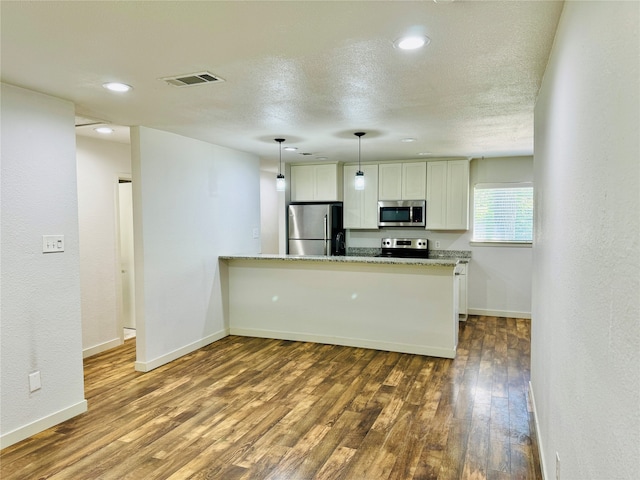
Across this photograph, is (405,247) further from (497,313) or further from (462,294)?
(497,313)

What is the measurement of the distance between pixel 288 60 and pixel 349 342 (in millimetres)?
3304

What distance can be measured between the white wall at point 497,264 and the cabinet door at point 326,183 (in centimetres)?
161

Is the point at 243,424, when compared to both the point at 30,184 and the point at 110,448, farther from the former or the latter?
the point at 30,184

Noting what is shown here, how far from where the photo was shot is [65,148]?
3020 millimetres


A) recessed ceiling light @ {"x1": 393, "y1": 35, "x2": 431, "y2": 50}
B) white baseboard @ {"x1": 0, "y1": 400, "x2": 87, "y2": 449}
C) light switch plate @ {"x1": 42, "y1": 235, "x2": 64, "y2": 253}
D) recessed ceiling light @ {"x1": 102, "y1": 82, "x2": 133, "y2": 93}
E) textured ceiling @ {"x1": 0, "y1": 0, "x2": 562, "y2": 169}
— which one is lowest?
white baseboard @ {"x1": 0, "y1": 400, "x2": 87, "y2": 449}

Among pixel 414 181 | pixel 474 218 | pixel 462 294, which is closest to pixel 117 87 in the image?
pixel 414 181

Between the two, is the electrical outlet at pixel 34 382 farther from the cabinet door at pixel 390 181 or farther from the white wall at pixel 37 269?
the cabinet door at pixel 390 181

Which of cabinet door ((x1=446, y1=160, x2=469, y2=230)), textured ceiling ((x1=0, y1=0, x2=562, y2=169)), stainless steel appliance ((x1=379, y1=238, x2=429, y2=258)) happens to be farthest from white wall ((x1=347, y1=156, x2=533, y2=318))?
textured ceiling ((x1=0, y1=0, x2=562, y2=169))

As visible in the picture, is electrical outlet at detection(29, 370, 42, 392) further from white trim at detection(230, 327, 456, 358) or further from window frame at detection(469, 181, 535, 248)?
window frame at detection(469, 181, 535, 248)

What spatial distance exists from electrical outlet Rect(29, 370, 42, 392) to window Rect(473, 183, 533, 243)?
5553 millimetres

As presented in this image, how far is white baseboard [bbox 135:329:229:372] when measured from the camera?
399cm

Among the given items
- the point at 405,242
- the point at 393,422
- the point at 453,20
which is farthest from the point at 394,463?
the point at 405,242

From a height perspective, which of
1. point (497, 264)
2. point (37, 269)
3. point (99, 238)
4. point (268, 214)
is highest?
point (268, 214)

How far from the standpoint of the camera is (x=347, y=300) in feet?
15.5
